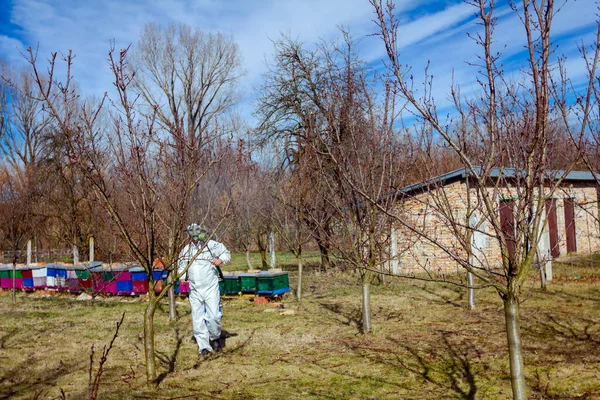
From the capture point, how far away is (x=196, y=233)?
21.8 feet

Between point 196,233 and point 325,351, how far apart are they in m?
2.33

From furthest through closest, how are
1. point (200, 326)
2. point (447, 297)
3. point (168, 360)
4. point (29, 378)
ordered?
point (447, 297) < point (200, 326) < point (168, 360) < point (29, 378)

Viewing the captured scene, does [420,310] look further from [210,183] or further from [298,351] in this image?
[210,183]

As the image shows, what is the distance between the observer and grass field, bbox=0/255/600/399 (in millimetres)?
5391


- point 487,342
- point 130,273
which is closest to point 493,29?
point 487,342

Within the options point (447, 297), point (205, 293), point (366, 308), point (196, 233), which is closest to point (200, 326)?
point (205, 293)

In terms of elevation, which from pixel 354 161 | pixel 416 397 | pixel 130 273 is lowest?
pixel 416 397

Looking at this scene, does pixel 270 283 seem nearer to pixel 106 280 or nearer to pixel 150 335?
pixel 106 280

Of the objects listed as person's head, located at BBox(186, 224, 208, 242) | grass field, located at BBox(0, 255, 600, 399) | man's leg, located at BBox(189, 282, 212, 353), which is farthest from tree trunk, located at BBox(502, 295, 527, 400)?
man's leg, located at BBox(189, 282, 212, 353)

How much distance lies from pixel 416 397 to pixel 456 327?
327 cm

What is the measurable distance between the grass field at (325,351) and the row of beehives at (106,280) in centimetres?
50

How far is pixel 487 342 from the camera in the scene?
7027mm

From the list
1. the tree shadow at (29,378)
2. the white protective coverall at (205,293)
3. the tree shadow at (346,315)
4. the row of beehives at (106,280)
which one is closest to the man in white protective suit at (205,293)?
the white protective coverall at (205,293)

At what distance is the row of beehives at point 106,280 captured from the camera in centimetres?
1154
